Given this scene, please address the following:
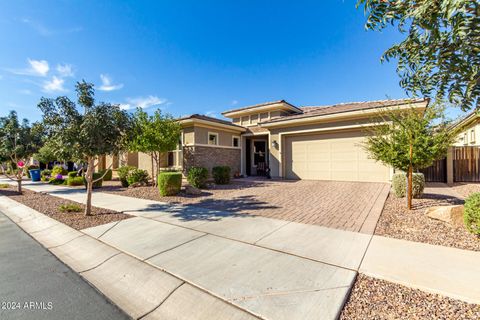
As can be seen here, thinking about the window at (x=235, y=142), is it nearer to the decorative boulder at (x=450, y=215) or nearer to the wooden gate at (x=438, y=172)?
the wooden gate at (x=438, y=172)

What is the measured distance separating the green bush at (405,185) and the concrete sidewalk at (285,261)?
449cm

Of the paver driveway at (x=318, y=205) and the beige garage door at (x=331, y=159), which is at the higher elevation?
the beige garage door at (x=331, y=159)

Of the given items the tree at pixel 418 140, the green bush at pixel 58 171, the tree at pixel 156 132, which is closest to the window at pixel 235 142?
the tree at pixel 156 132

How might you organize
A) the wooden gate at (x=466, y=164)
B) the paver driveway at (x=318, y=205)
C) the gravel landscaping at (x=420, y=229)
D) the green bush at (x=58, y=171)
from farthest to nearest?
the green bush at (x=58, y=171), the wooden gate at (x=466, y=164), the paver driveway at (x=318, y=205), the gravel landscaping at (x=420, y=229)

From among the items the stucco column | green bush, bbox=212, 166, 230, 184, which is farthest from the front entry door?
the stucco column

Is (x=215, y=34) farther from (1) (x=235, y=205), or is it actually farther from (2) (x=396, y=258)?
(2) (x=396, y=258)

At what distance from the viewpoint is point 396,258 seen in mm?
3438

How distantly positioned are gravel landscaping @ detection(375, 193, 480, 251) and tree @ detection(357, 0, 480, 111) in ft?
8.49

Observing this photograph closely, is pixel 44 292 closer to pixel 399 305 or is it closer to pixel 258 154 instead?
pixel 399 305

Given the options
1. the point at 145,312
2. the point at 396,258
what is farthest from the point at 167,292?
the point at 396,258

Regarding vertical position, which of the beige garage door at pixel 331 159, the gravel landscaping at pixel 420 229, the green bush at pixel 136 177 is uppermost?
the beige garage door at pixel 331 159

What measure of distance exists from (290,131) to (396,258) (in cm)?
1103

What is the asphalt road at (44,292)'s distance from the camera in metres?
2.54

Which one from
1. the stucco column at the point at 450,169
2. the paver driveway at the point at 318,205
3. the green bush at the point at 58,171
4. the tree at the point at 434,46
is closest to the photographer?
the tree at the point at 434,46
